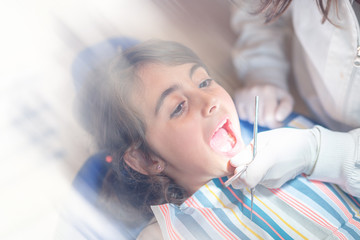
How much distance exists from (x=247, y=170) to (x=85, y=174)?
0.19m

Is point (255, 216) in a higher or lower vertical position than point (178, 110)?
lower

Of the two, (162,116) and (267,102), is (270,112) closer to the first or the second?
(267,102)

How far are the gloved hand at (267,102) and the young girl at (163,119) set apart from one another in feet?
0.16

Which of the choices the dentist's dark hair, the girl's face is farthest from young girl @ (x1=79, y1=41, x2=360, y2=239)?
the dentist's dark hair

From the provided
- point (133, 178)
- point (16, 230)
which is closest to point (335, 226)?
point (133, 178)

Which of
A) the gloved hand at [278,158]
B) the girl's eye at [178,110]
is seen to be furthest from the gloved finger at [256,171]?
the girl's eye at [178,110]

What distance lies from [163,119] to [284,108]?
21cm

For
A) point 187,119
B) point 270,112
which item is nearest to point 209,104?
point 187,119

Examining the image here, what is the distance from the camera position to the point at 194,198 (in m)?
0.40

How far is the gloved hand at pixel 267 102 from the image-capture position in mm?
427

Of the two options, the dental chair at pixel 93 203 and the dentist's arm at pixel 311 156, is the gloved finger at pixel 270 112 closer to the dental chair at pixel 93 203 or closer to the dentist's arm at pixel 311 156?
the dentist's arm at pixel 311 156

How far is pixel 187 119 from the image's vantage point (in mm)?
350

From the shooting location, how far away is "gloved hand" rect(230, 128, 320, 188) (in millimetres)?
369

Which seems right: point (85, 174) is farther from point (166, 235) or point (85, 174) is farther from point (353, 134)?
point (353, 134)
